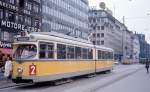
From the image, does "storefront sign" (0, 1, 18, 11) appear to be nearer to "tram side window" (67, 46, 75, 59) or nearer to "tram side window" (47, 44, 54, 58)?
"tram side window" (67, 46, 75, 59)

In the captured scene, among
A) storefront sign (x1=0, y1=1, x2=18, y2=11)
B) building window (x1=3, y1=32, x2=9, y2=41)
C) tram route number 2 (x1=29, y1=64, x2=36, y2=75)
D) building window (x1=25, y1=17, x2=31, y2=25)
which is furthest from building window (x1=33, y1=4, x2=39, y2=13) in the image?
tram route number 2 (x1=29, y1=64, x2=36, y2=75)

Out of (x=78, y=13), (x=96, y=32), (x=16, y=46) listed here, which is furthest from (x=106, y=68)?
(x=96, y=32)

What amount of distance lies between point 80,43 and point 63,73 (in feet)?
14.4

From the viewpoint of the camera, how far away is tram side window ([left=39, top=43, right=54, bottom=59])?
733 inches

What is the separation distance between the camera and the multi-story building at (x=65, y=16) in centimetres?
6253

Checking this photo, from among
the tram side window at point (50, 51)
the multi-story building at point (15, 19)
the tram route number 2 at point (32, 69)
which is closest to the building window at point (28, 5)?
the multi-story building at point (15, 19)

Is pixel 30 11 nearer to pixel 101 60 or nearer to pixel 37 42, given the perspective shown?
pixel 101 60

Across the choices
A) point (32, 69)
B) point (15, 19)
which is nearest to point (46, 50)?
point (32, 69)

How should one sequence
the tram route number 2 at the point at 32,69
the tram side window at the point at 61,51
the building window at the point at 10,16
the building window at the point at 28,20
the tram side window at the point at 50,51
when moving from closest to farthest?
the tram route number 2 at the point at 32,69 < the tram side window at the point at 50,51 < the tram side window at the point at 61,51 < the building window at the point at 10,16 < the building window at the point at 28,20

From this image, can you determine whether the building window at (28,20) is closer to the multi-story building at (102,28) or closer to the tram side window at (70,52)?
the tram side window at (70,52)

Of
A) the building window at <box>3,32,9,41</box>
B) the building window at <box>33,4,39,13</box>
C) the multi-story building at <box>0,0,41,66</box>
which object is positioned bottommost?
the building window at <box>3,32,9,41</box>

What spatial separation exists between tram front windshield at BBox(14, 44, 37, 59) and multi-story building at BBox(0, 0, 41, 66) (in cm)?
2167

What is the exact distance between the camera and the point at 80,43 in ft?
82.4

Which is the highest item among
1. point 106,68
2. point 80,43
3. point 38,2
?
point 38,2
